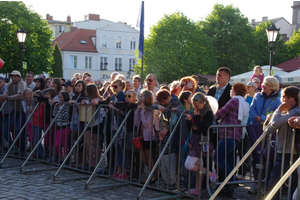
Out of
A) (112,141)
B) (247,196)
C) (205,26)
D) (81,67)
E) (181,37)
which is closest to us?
(247,196)

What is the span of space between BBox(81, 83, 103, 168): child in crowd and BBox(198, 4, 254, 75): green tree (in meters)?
48.0

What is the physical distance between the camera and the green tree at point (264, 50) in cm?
5738

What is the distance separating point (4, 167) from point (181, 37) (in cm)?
4671

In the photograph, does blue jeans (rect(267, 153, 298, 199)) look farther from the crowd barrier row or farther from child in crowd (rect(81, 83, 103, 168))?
child in crowd (rect(81, 83, 103, 168))

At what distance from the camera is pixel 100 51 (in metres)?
75.9

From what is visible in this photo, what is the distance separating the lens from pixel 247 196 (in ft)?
23.2

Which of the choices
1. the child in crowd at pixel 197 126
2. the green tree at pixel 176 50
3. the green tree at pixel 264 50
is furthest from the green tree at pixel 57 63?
the child in crowd at pixel 197 126

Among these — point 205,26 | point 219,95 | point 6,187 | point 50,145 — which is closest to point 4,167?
point 50,145

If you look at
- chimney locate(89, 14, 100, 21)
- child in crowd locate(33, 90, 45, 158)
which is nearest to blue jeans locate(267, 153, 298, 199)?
child in crowd locate(33, 90, 45, 158)

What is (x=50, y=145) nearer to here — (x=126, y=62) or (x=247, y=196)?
(x=247, y=196)

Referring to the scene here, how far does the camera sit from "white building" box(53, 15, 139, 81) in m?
74.4

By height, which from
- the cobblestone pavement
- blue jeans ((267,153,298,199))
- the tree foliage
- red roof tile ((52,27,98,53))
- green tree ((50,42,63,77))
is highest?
red roof tile ((52,27,98,53))

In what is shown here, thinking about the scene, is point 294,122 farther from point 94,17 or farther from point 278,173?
point 94,17

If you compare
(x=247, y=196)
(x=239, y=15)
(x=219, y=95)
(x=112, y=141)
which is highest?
(x=239, y=15)
